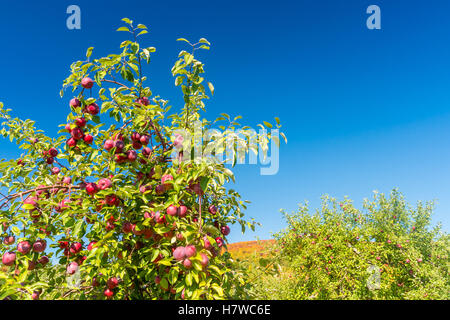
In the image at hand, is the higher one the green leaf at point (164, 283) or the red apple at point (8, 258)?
the red apple at point (8, 258)

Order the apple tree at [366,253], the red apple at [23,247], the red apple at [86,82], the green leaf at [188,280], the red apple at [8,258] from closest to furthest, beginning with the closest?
the green leaf at [188,280] < the red apple at [8,258] < the red apple at [23,247] < the red apple at [86,82] < the apple tree at [366,253]

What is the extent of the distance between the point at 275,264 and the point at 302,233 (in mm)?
4798

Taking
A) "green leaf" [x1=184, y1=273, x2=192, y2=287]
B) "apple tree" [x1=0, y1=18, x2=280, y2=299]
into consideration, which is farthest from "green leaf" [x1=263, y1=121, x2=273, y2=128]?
"green leaf" [x1=184, y1=273, x2=192, y2=287]

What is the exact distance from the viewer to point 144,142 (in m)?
2.96

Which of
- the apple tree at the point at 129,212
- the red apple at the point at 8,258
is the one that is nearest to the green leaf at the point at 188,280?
the apple tree at the point at 129,212

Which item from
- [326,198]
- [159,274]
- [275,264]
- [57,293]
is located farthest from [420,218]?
[57,293]

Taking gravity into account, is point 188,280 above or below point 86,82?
below

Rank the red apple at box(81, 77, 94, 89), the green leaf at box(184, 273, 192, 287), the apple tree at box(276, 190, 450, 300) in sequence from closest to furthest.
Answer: the green leaf at box(184, 273, 192, 287) → the red apple at box(81, 77, 94, 89) → the apple tree at box(276, 190, 450, 300)

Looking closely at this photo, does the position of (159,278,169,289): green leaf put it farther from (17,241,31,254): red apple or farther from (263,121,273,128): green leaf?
(263,121,273,128): green leaf

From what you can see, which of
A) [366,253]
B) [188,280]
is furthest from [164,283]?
[366,253]

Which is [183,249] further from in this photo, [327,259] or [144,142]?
[327,259]

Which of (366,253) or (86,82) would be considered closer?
(86,82)

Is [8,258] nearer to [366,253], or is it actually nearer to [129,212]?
[129,212]

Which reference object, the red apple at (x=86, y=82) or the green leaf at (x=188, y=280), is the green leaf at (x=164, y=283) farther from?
the red apple at (x=86, y=82)
